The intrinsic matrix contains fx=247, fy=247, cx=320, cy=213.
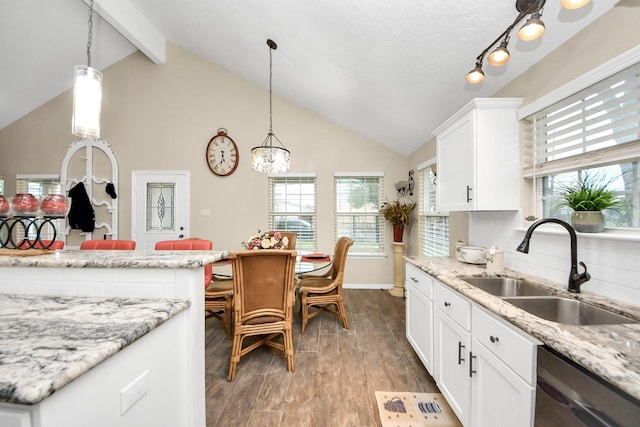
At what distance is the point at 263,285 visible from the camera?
198cm

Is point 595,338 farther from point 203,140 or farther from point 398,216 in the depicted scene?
point 203,140

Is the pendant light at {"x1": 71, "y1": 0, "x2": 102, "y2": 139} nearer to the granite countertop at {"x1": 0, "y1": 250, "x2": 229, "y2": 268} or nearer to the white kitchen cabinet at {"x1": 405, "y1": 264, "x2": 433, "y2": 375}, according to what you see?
the granite countertop at {"x1": 0, "y1": 250, "x2": 229, "y2": 268}

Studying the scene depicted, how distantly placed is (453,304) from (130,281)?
170 centimetres

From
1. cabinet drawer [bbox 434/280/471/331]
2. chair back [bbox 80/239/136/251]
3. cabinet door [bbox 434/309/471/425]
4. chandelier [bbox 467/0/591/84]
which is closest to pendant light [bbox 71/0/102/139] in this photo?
chair back [bbox 80/239/136/251]

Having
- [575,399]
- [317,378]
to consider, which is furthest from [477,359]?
[317,378]

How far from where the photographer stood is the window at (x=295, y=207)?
423 cm

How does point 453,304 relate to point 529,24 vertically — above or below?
below

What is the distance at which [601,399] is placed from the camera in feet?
2.34

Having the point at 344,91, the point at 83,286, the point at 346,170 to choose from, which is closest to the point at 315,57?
the point at 344,91

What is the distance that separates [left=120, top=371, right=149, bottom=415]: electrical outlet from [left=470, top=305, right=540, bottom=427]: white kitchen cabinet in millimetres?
1376

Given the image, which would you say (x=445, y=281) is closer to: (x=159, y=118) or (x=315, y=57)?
(x=315, y=57)

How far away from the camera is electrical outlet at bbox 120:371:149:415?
0.75m

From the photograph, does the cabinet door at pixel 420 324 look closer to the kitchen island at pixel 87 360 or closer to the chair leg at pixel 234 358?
the chair leg at pixel 234 358

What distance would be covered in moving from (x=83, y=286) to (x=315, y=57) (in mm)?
2752
